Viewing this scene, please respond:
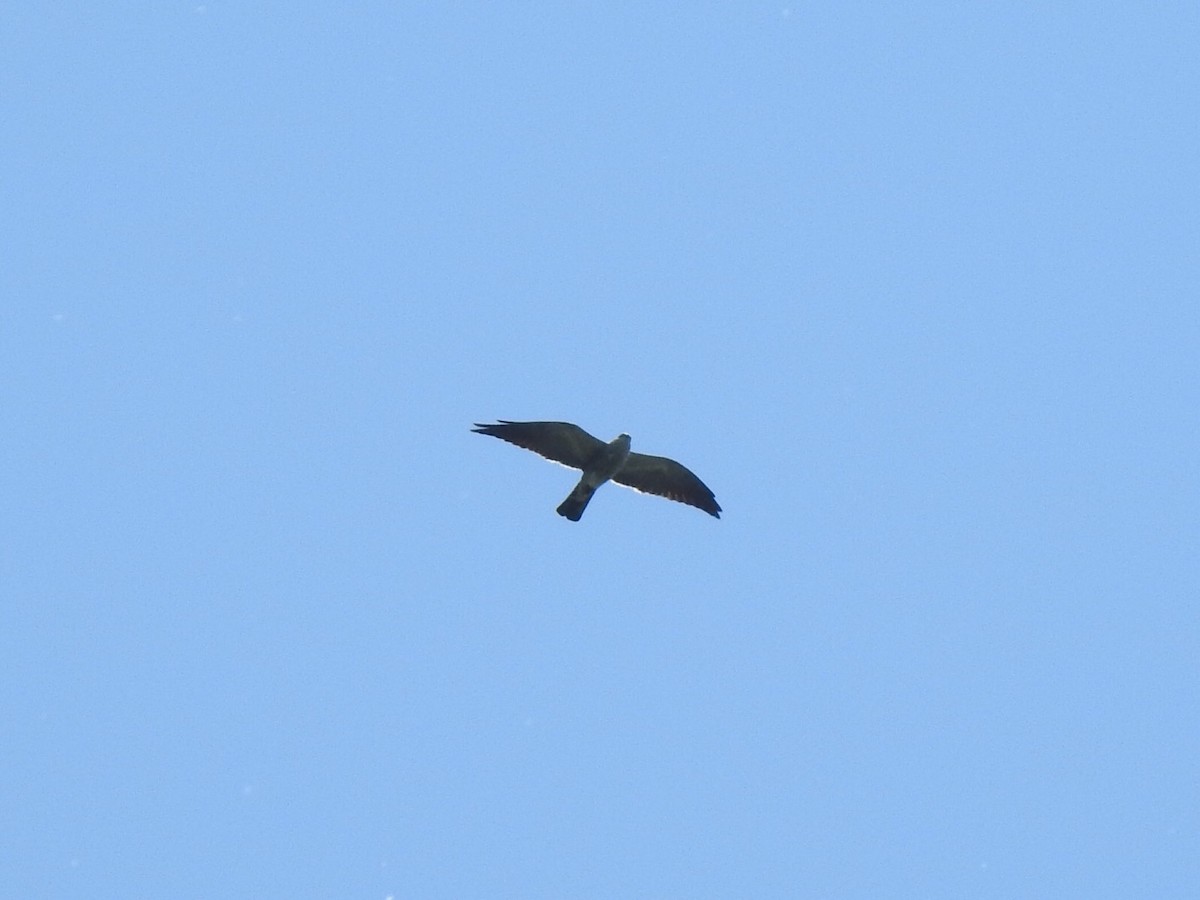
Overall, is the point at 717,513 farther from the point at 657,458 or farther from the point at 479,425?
the point at 479,425

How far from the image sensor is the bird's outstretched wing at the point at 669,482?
67.9 feet

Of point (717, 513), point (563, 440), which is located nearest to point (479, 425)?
point (563, 440)

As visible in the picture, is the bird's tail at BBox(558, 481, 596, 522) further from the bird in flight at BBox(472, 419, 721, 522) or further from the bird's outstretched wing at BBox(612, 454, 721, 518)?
the bird's outstretched wing at BBox(612, 454, 721, 518)

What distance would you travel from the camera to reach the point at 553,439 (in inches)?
787

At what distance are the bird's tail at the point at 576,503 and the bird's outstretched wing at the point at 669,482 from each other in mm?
707

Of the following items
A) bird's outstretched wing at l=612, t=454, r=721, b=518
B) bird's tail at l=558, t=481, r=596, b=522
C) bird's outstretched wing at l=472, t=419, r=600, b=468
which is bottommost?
bird's tail at l=558, t=481, r=596, b=522

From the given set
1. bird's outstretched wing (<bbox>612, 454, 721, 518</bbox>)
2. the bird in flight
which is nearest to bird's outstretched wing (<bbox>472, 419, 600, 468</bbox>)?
the bird in flight

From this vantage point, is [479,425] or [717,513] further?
[717,513]

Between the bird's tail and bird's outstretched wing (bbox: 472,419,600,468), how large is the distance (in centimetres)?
30

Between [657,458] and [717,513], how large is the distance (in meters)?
1.10

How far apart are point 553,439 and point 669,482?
172 centimetres

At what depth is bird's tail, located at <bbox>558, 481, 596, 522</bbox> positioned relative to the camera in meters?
19.9

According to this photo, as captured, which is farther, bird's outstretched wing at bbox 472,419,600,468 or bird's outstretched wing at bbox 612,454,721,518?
bird's outstretched wing at bbox 612,454,721,518

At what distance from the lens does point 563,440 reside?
20.0m
